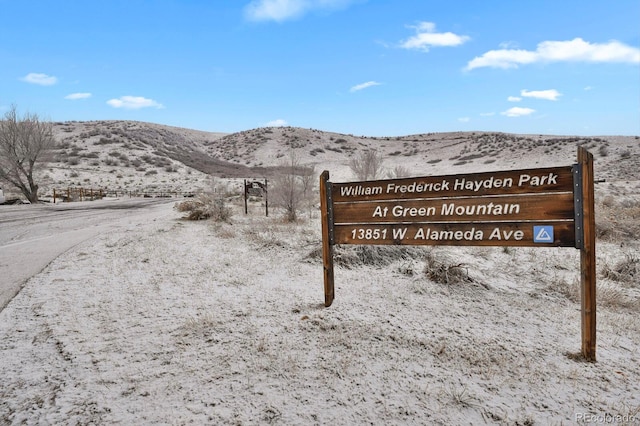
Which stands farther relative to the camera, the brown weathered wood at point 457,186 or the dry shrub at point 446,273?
the dry shrub at point 446,273

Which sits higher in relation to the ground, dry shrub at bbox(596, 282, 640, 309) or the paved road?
the paved road

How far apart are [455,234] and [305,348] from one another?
1.93 m

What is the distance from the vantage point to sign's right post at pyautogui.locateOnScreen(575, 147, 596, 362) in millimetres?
3195

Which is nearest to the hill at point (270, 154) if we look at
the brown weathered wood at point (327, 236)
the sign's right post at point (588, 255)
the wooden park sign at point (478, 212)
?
the brown weathered wood at point (327, 236)

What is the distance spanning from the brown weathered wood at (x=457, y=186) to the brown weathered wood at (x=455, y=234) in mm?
323

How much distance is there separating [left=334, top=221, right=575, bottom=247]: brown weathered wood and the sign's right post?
0.12 metres

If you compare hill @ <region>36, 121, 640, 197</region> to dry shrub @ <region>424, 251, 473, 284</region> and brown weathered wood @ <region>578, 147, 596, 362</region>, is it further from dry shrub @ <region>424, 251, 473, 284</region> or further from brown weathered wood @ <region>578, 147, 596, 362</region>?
brown weathered wood @ <region>578, 147, 596, 362</region>

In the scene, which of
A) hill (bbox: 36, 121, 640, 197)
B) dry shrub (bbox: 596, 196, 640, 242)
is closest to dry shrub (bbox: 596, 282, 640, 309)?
dry shrub (bbox: 596, 196, 640, 242)

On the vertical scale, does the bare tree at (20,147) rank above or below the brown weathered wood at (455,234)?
above

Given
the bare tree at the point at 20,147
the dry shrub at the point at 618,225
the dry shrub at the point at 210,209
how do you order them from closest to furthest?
the dry shrub at the point at 618,225 < the dry shrub at the point at 210,209 < the bare tree at the point at 20,147

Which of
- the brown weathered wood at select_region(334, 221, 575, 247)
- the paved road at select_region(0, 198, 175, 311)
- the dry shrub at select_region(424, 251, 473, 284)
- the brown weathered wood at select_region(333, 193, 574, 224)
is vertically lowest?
the dry shrub at select_region(424, 251, 473, 284)

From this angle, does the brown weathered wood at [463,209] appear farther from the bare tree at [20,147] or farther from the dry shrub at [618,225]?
the bare tree at [20,147]

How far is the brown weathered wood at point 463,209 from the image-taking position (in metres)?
3.38

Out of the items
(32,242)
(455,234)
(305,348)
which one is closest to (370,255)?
(455,234)
